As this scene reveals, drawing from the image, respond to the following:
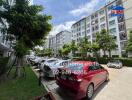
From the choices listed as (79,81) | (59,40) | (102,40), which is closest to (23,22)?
(79,81)

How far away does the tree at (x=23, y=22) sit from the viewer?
10.4 meters

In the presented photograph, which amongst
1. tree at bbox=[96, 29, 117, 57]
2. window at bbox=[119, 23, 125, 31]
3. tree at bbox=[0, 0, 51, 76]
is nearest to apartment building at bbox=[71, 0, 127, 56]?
window at bbox=[119, 23, 125, 31]

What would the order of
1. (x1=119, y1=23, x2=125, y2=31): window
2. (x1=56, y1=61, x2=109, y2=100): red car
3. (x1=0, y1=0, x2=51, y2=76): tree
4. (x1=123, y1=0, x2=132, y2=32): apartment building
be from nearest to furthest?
1. (x1=56, y1=61, x2=109, y2=100): red car
2. (x1=0, y1=0, x2=51, y2=76): tree
3. (x1=123, y1=0, x2=132, y2=32): apartment building
4. (x1=119, y1=23, x2=125, y2=31): window

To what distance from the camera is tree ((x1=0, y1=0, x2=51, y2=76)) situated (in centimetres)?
1036

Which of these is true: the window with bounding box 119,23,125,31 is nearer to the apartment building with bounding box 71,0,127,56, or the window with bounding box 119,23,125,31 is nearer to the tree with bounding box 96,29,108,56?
the apartment building with bounding box 71,0,127,56

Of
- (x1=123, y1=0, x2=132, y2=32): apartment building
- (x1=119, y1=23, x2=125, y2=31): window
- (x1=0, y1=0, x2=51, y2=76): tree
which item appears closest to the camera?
(x1=0, y1=0, x2=51, y2=76): tree

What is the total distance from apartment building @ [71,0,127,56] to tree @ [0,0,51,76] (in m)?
30.7

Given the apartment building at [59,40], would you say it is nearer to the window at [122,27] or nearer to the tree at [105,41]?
the window at [122,27]

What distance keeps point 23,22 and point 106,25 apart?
37026mm

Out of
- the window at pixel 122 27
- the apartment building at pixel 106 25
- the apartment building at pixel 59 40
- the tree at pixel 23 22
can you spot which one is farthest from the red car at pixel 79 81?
the apartment building at pixel 59 40

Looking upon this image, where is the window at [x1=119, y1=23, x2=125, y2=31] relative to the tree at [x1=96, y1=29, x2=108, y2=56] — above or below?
above

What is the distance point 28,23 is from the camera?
1056 centimetres

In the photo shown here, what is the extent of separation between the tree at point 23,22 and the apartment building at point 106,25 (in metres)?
30.7

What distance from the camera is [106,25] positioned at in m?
42.5
